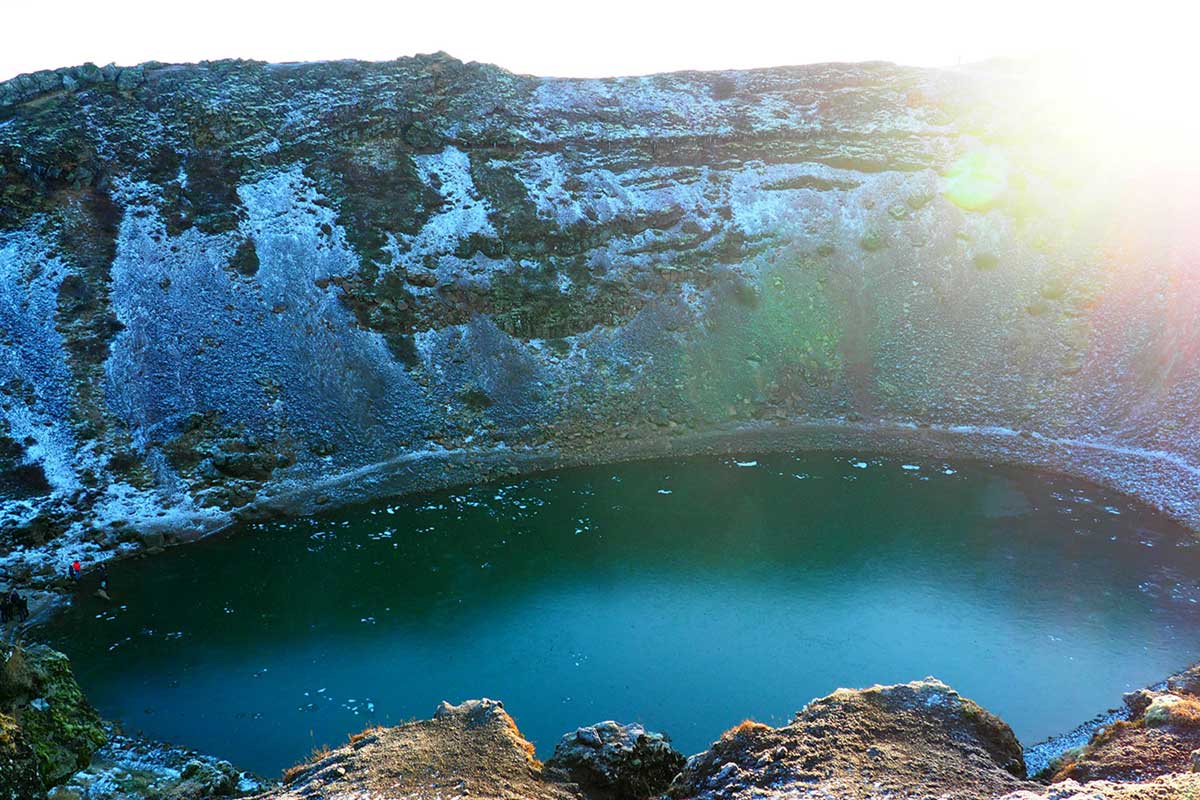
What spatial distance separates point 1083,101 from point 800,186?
27156mm

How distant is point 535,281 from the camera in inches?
2272

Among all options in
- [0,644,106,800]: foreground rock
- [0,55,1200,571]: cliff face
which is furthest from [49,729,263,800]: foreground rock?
[0,55,1200,571]: cliff face

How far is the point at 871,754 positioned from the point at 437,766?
1068cm

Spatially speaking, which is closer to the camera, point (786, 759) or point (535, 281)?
point (786, 759)

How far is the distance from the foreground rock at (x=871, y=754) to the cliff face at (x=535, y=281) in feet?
98.0

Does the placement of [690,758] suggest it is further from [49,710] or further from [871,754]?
[49,710]

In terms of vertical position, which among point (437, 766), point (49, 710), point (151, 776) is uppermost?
point (437, 766)

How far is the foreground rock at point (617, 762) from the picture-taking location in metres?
20.2

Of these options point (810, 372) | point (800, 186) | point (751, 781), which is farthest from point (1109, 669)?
point (800, 186)

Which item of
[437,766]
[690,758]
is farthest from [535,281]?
[437,766]

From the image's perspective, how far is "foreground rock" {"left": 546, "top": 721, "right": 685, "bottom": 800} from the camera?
2017 cm

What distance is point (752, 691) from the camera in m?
29.0

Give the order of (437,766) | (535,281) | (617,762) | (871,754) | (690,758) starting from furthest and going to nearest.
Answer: (535,281) → (617,762) → (690,758) → (437,766) → (871,754)

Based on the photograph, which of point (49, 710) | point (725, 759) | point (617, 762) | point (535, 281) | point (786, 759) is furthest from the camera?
point (535, 281)
